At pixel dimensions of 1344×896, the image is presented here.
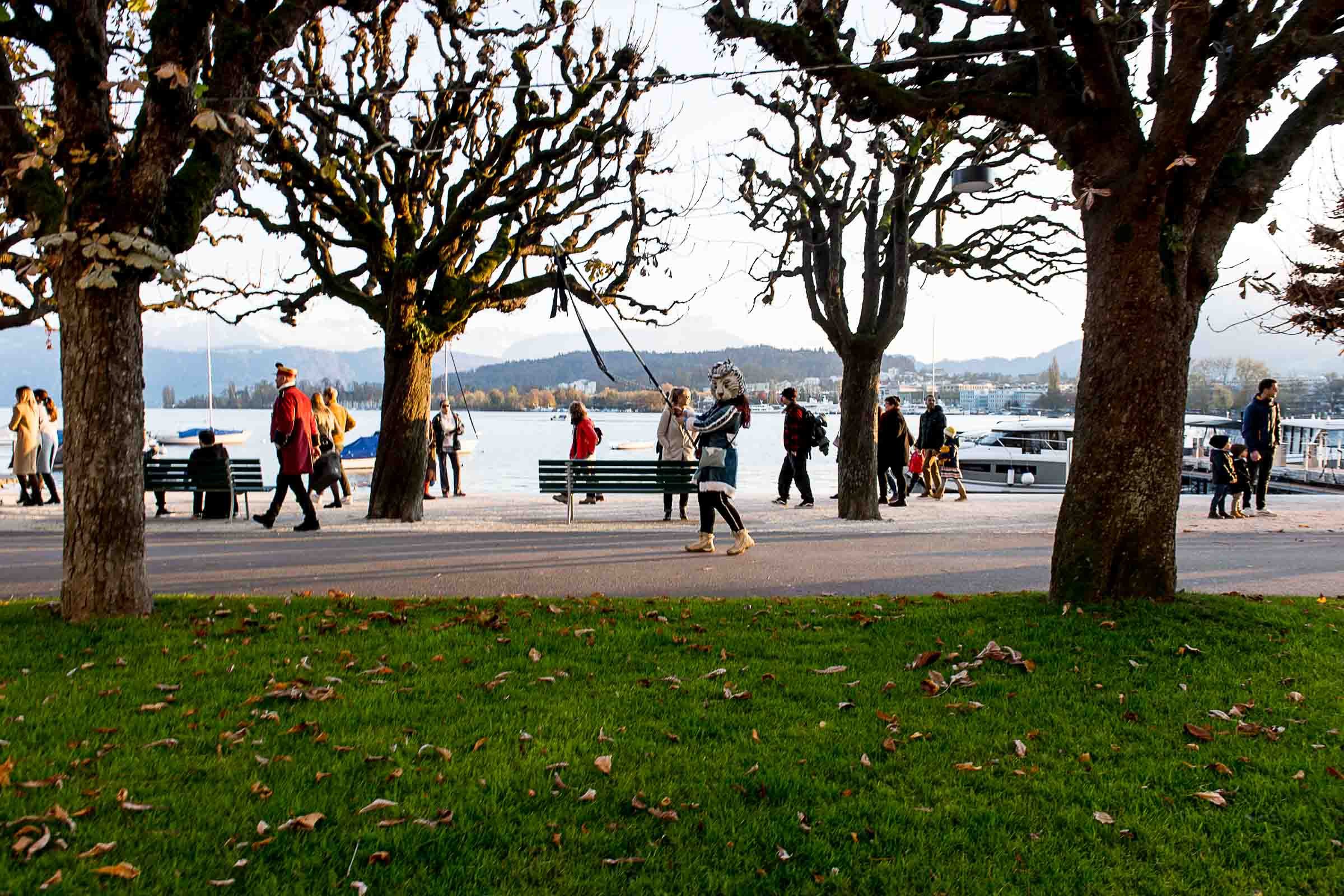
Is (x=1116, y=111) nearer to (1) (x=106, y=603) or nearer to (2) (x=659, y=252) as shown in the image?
(1) (x=106, y=603)

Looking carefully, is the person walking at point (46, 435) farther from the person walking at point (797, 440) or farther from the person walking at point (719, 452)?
the person walking at point (797, 440)

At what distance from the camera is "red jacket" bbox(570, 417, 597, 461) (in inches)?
669

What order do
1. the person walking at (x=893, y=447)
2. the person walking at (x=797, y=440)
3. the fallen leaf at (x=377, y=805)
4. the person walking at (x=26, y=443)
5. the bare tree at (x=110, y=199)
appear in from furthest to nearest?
the person walking at (x=893, y=447) → the person walking at (x=797, y=440) → the person walking at (x=26, y=443) → the bare tree at (x=110, y=199) → the fallen leaf at (x=377, y=805)

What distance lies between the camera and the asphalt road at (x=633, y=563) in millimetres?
8438

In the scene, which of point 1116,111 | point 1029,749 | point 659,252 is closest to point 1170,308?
point 1116,111

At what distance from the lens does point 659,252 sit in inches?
610

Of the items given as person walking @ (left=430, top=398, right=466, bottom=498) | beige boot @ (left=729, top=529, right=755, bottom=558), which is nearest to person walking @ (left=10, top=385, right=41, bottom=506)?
person walking @ (left=430, top=398, right=466, bottom=498)

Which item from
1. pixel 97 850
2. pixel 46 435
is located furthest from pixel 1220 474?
pixel 46 435

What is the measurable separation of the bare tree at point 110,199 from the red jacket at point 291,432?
216 inches

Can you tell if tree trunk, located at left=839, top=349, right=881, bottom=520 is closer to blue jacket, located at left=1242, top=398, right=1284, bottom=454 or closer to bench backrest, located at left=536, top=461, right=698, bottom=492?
bench backrest, located at left=536, top=461, right=698, bottom=492

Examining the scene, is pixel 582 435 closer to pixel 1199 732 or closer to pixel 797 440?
pixel 797 440

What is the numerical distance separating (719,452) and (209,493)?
7.80m

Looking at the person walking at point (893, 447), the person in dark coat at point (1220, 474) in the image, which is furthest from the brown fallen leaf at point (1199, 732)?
the person walking at point (893, 447)

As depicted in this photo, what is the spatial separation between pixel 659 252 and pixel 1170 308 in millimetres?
9962
